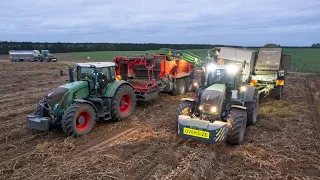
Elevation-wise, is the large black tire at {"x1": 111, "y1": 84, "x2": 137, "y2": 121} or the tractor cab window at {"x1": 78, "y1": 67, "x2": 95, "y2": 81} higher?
the tractor cab window at {"x1": 78, "y1": 67, "x2": 95, "y2": 81}

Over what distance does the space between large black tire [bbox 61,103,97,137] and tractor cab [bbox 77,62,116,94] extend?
0.99 metres

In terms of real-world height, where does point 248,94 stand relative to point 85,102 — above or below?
above

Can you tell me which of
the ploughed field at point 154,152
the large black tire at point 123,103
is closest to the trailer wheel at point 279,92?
the ploughed field at point 154,152

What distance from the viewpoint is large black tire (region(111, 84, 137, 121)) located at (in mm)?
9555

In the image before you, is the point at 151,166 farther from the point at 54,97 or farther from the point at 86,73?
the point at 86,73

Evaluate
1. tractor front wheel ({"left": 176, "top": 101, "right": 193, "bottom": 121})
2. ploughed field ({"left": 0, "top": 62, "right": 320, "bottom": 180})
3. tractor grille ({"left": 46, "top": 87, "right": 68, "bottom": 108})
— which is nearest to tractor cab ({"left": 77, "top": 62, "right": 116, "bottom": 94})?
tractor grille ({"left": 46, "top": 87, "right": 68, "bottom": 108})

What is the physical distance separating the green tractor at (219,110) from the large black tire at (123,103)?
2.48 meters

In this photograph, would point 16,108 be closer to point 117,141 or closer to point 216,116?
point 117,141

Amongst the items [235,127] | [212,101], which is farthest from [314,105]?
Answer: [212,101]

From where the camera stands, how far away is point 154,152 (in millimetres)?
7082

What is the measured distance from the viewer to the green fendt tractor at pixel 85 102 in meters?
8.00

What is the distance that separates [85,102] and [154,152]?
274 centimetres

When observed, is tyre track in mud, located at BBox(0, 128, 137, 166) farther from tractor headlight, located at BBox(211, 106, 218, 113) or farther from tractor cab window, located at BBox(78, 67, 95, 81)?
tractor headlight, located at BBox(211, 106, 218, 113)

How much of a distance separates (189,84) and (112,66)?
6.59m
